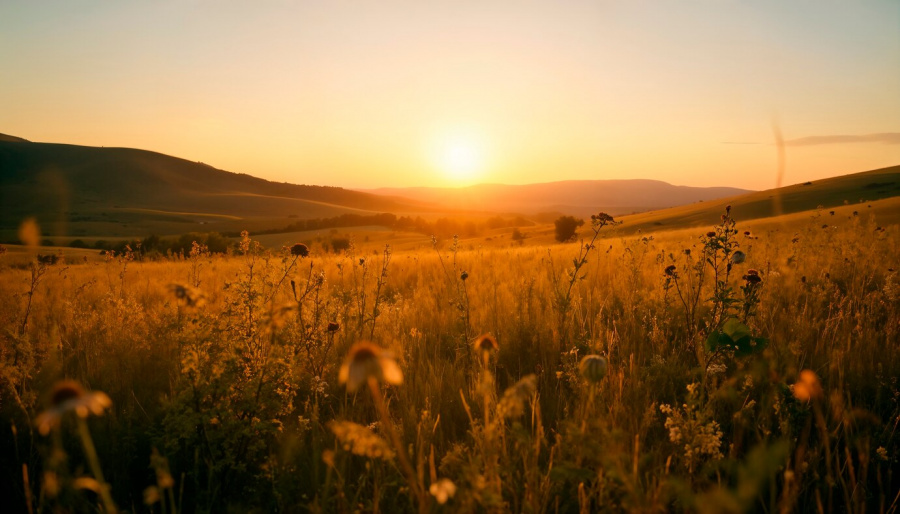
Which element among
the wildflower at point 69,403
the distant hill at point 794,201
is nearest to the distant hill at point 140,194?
the distant hill at point 794,201

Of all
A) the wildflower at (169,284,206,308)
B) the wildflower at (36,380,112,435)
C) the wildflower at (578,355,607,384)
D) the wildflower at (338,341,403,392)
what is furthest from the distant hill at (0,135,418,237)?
the wildflower at (578,355,607,384)

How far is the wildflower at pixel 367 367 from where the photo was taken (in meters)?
1.05

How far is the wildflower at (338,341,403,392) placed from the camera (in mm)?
1053

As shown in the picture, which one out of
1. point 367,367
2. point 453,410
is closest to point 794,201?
point 453,410

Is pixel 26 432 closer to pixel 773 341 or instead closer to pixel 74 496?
pixel 74 496

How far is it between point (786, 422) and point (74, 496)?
297 cm

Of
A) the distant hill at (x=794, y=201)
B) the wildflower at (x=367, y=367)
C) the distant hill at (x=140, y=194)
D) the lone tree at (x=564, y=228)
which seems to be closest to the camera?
the wildflower at (x=367, y=367)

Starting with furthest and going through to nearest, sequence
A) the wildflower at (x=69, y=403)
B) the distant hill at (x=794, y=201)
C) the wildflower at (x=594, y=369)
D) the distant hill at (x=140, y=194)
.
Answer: the distant hill at (x=140, y=194), the distant hill at (x=794, y=201), the wildflower at (x=594, y=369), the wildflower at (x=69, y=403)

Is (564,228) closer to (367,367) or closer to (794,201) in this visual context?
(794,201)

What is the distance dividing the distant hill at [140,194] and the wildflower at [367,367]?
75.2m

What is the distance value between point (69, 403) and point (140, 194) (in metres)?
138

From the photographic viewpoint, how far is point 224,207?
111000 mm

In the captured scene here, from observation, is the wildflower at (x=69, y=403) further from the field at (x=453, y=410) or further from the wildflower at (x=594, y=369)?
the wildflower at (x=594, y=369)

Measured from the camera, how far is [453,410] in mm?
2613
